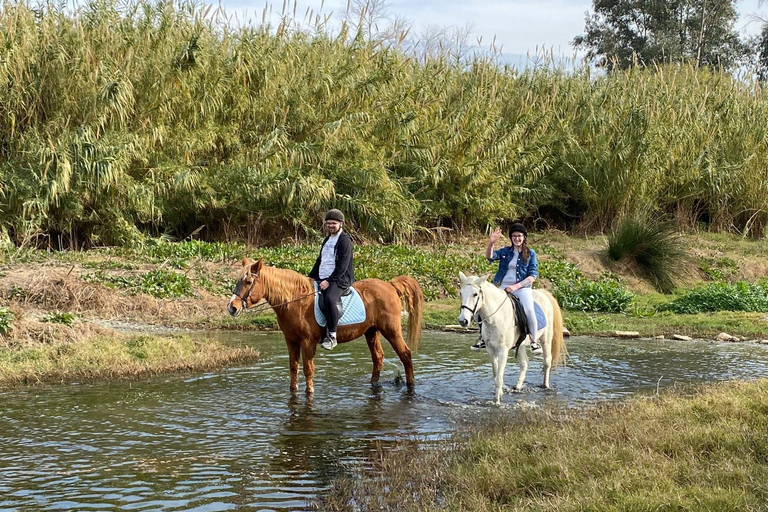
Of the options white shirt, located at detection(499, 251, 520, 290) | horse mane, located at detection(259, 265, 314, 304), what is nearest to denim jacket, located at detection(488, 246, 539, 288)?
white shirt, located at detection(499, 251, 520, 290)

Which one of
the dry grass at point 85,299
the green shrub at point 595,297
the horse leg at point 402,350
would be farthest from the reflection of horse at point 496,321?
the green shrub at point 595,297

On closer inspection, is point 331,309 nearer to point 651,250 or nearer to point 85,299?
point 85,299

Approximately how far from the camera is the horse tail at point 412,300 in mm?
10312

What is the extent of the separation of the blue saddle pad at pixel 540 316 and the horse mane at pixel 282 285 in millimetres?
2661

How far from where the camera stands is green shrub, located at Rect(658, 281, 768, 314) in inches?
647

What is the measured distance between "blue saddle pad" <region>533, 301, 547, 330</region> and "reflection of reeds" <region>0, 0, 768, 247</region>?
9.42 m

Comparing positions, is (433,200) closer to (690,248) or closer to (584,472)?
(690,248)

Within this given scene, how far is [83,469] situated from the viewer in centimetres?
644

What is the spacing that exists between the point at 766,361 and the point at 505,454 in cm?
693

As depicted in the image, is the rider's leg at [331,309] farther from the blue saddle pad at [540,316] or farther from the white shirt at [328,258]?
the blue saddle pad at [540,316]

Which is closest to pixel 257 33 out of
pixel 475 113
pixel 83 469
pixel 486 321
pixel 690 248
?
pixel 475 113

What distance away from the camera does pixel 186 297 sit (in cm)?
1497

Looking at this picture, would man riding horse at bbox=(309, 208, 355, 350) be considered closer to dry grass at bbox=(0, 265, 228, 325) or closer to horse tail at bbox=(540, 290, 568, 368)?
horse tail at bbox=(540, 290, 568, 368)

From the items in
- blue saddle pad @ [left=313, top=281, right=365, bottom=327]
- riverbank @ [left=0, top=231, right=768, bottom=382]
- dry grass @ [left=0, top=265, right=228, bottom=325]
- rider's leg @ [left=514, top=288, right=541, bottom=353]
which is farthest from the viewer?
dry grass @ [left=0, top=265, right=228, bottom=325]
